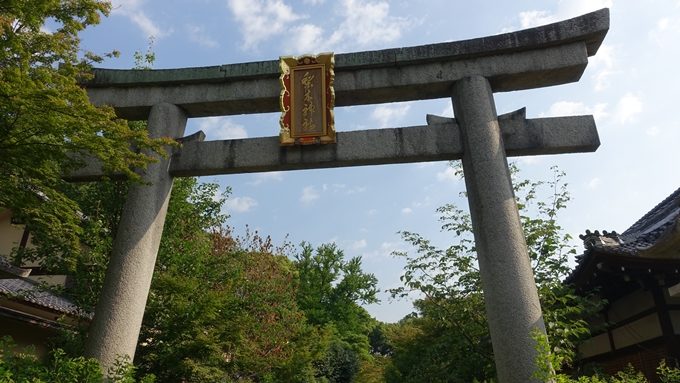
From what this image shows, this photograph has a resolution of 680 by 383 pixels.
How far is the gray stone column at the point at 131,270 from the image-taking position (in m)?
6.30

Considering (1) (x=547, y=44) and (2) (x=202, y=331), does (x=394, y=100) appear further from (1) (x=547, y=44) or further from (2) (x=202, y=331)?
(2) (x=202, y=331)

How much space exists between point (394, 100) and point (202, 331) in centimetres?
596

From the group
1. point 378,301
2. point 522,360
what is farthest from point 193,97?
point 378,301

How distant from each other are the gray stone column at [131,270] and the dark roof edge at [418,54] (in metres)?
1.07

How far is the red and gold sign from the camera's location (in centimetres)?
739

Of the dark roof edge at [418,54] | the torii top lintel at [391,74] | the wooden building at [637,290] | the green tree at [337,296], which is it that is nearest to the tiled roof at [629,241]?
the wooden building at [637,290]

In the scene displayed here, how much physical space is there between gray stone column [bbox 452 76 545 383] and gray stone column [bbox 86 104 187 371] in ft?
15.4

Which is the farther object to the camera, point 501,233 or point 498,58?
point 498,58

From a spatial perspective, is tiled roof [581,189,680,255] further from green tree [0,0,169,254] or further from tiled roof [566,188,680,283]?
green tree [0,0,169,254]

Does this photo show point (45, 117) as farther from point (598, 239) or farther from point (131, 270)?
point (598, 239)

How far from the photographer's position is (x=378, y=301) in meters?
40.9

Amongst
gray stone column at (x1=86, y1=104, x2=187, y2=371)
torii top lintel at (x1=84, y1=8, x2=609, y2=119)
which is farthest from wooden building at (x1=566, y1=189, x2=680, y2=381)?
gray stone column at (x1=86, y1=104, x2=187, y2=371)

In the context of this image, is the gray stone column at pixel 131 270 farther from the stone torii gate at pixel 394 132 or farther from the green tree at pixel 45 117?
the green tree at pixel 45 117

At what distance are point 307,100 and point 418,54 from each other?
192 centimetres
